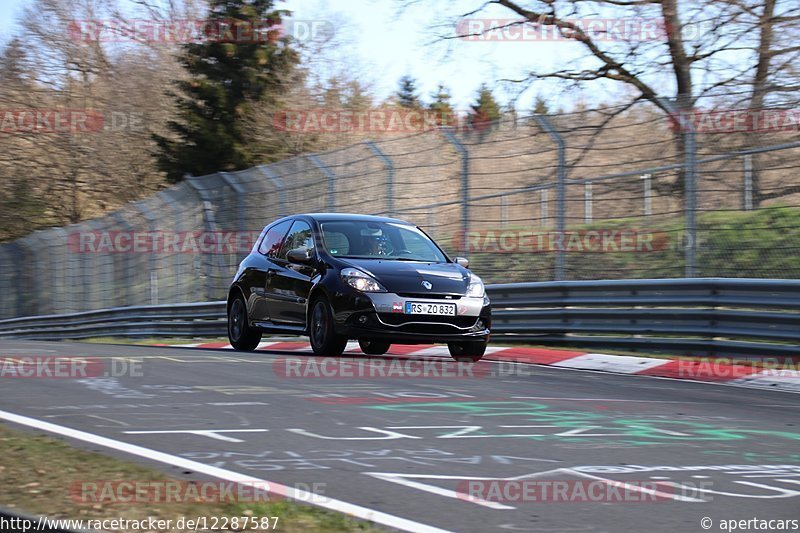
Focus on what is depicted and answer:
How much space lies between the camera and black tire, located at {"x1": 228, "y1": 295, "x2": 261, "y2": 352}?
13828 millimetres

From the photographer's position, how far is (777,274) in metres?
11.3

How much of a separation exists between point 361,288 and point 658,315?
3458 mm

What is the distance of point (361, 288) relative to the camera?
436 inches

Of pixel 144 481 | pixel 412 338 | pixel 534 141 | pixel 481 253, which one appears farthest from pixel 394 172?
pixel 144 481

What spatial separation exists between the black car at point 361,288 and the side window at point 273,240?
20mm

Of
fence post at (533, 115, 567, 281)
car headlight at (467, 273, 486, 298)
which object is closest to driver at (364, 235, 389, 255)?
car headlight at (467, 273, 486, 298)

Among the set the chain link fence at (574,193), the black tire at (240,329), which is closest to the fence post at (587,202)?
the chain link fence at (574,193)

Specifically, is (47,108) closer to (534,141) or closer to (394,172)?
(394,172)

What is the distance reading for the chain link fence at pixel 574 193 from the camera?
38.4 feet

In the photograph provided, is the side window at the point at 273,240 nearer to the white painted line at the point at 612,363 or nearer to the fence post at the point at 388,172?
the fence post at the point at 388,172

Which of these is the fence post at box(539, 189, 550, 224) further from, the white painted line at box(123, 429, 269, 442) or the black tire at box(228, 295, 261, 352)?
the white painted line at box(123, 429, 269, 442)

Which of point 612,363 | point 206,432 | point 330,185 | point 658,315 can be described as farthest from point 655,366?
point 330,185

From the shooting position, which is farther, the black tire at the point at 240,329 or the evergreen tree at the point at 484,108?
the evergreen tree at the point at 484,108

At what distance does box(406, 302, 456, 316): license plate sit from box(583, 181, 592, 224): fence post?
3.09 metres
